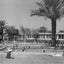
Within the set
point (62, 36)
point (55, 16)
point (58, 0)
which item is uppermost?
point (58, 0)

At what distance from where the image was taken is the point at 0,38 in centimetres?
4619

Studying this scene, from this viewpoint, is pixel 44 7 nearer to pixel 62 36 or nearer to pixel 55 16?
pixel 55 16

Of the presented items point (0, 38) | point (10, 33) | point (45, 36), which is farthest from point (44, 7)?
point (10, 33)

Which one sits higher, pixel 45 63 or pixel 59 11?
pixel 59 11

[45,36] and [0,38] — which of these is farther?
[45,36]

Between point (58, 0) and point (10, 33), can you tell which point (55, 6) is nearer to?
point (58, 0)

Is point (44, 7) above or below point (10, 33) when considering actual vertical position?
above

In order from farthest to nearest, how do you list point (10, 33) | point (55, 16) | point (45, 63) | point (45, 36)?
point (10, 33) → point (45, 36) → point (55, 16) → point (45, 63)

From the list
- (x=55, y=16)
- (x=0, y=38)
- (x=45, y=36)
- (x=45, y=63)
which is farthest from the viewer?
(x=45, y=36)

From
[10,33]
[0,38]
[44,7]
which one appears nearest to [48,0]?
[44,7]

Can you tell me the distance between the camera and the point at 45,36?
2360 inches

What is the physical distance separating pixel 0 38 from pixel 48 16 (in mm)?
23048

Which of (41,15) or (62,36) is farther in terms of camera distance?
(62,36)

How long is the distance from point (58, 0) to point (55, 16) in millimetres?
2187
